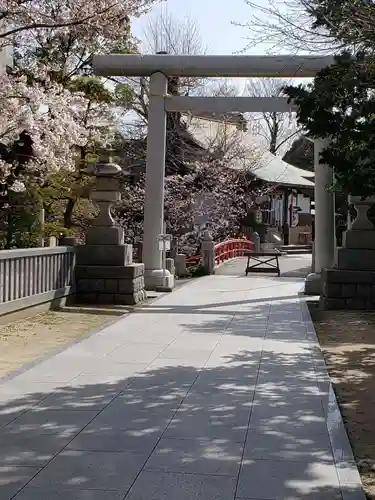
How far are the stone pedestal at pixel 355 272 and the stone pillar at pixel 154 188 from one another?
15.6 feet

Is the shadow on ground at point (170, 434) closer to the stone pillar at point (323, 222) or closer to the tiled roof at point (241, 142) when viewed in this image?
the stone pillar at point (323, 222)

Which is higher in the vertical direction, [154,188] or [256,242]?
[154,188]

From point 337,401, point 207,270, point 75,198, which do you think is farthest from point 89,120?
point 337,401

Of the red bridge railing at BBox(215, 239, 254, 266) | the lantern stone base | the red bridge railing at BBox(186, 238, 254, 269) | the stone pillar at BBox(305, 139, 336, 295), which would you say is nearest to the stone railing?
the lantern stone base

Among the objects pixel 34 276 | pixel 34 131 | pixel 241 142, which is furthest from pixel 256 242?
pixel 34 276

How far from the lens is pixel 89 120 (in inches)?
774

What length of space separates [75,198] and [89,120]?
2517 millimetres

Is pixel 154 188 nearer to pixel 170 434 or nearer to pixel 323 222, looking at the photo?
pixel 323 222

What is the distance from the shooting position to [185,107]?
53.8ft

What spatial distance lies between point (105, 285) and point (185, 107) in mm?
5440

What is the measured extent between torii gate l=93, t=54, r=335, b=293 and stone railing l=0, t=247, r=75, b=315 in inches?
142

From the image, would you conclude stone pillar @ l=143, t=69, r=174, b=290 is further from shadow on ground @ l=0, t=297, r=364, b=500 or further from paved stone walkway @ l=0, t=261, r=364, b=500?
shadow on ground @ l=0, t=297, r=364, b=500

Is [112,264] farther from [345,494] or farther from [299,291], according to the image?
[345,494]

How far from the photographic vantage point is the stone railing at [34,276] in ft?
33.9
